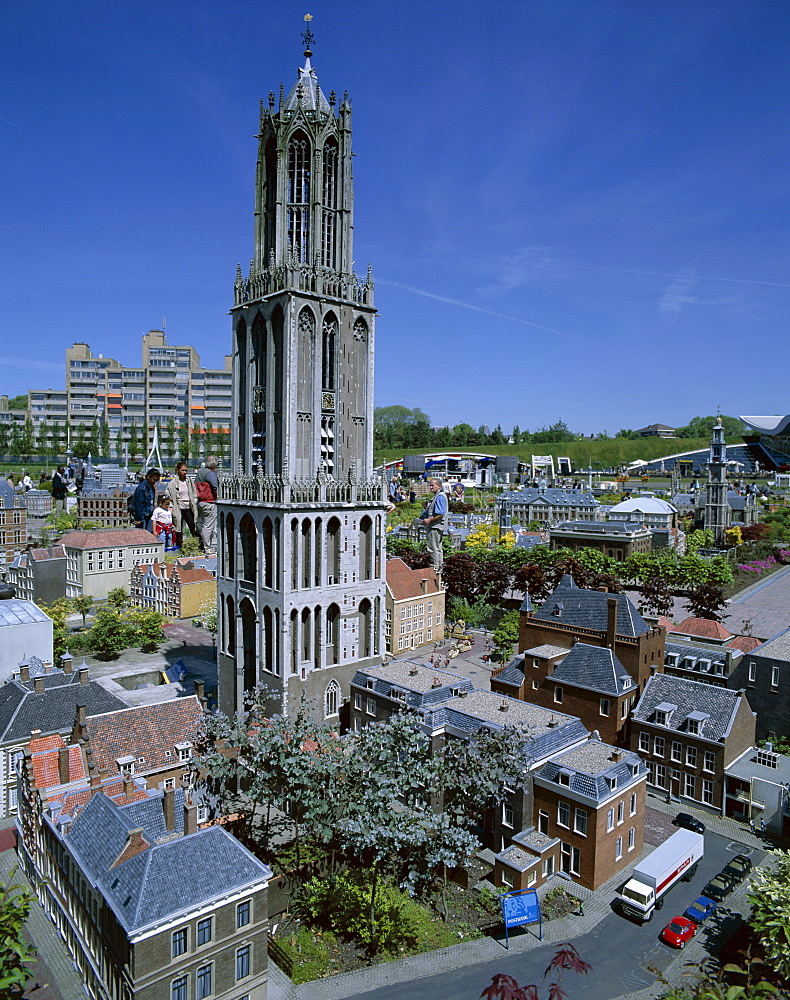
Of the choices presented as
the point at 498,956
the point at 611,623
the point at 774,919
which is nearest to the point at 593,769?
the point at 498,956

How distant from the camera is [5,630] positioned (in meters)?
51.3

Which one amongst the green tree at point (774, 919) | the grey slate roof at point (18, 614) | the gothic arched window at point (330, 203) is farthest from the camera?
the grey slate roof at point (18, 614)

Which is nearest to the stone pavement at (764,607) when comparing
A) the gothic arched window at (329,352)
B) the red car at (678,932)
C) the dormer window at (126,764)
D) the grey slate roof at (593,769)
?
the grey slate roof at (593,769)

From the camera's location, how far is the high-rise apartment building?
184m

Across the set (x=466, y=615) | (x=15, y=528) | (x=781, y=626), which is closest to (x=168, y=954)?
(x=466, y=615)

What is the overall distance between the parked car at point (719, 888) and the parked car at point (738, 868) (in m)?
0.48

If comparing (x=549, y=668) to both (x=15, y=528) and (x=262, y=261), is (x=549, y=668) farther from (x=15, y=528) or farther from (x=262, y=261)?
(x=15, y=528)

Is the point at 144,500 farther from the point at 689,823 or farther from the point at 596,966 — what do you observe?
the point at 689,823

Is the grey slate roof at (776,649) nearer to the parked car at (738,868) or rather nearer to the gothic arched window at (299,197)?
the parked car at (738,868)

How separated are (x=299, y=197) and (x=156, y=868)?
44.6 m

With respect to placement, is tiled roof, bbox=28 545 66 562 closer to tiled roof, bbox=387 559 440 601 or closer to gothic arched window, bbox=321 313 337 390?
tiled roof, bbox=387 559 440 601

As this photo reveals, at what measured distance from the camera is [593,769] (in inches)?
1364

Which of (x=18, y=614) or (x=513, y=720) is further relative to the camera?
(x=18, y=614)

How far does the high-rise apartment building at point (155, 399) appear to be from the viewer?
184 metres
